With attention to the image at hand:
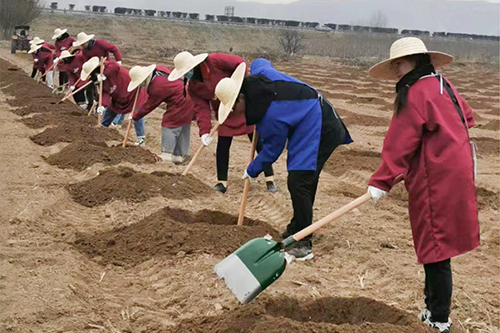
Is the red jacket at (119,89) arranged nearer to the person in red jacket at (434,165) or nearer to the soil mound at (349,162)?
the soil mound at (349,162)

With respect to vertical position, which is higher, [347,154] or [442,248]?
[442,248]

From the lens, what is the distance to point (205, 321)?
3.52 meters

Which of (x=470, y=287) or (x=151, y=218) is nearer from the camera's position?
(x=470, y=287)

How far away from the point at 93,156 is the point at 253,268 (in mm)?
4981

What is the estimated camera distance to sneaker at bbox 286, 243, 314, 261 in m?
4.89

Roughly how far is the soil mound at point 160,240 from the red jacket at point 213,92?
170 cm

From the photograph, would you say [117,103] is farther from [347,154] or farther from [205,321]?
[205,321]

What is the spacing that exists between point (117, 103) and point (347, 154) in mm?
3893

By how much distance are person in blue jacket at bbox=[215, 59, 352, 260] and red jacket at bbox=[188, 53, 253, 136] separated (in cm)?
166

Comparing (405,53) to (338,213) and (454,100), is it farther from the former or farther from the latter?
(338,213)

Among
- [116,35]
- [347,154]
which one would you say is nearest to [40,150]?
[347,154]

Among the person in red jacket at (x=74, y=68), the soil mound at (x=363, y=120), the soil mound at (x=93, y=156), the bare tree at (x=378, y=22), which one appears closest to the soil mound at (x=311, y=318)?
A: the soil mound at (x=93, y=156)

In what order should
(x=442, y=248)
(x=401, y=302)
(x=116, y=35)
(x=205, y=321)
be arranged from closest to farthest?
(x=442, y=248), (x=205, y=321), (x=401, y=302), (x=116, y=35)

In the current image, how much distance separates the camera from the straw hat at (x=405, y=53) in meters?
3.40
